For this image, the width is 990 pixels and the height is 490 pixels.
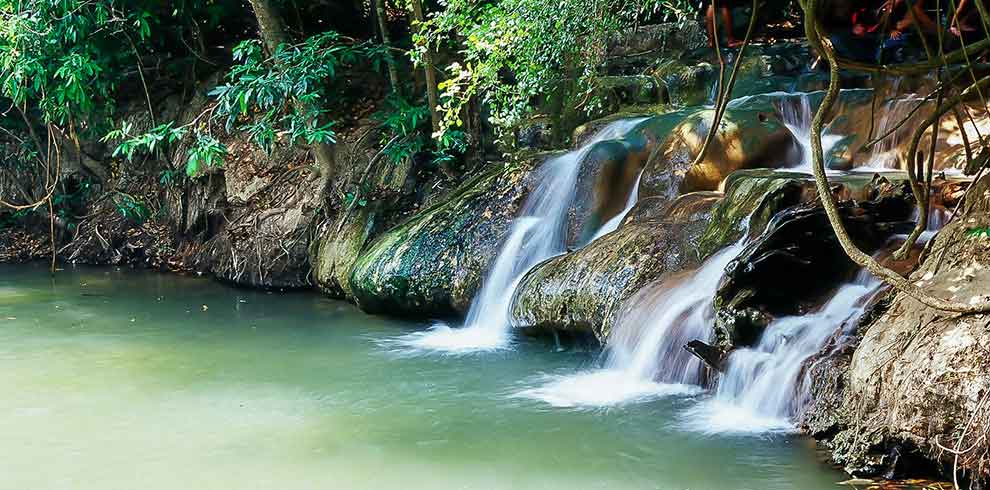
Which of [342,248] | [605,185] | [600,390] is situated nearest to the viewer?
[600,390]

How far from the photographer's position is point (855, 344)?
510 cm

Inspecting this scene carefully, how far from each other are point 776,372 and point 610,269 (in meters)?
1.77

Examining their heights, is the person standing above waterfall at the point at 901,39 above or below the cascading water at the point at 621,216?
above

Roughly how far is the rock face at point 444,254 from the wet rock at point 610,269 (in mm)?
819

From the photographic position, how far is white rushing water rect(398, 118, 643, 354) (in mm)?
7736

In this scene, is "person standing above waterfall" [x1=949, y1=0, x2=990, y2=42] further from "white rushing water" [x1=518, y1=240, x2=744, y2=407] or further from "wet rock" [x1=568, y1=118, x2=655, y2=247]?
"white rushing water" [x1=518, y1=240, x2=744, y2=407]

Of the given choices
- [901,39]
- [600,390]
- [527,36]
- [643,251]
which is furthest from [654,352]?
[901,39]

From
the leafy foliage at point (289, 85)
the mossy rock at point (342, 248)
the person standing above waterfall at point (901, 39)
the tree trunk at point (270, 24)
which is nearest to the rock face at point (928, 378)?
the person standing above waterfall at point (901, 39)

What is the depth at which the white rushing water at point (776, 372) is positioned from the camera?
17.1ft

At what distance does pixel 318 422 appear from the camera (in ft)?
18.5

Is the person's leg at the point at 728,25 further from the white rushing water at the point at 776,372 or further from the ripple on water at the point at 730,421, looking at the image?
the ripple on water at the point at 730,421

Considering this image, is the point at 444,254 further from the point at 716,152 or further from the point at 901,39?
the point at 901,39

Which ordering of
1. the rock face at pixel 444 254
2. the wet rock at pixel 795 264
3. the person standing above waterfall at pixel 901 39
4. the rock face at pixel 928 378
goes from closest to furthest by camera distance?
the rock face at pixel 928 378 → the wet rock at pixel 795 264 → the rock face at pixel 444 254 → the person standing above waterfall at pixel 901 39

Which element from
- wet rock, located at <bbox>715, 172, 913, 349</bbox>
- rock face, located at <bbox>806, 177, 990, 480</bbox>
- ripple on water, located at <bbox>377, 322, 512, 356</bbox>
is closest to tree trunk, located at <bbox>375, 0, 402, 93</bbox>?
ripple on water, located at <bbox>377, 322, 512, 356</bbox>
